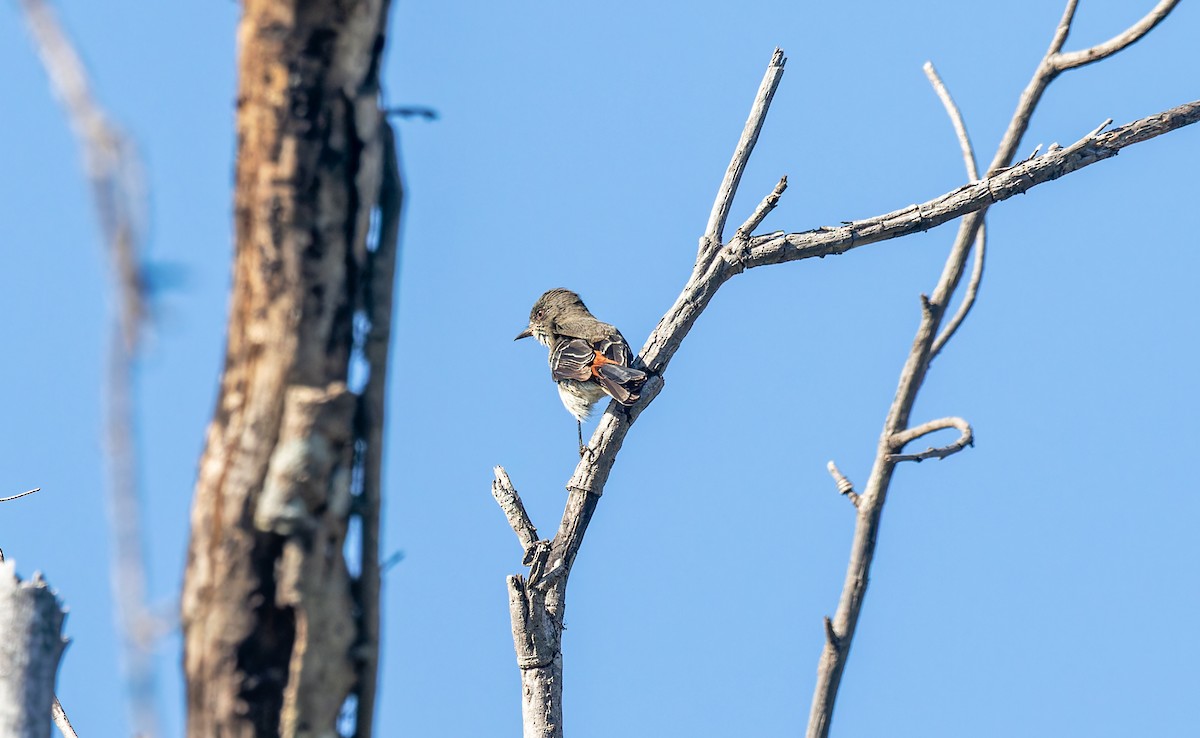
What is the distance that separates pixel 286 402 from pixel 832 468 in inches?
137

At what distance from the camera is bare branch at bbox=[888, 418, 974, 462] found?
493 cm

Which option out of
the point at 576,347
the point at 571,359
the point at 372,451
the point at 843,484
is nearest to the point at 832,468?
the point at 843,484

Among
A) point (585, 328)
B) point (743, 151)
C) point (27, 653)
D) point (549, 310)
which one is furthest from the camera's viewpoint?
point (549, 310)

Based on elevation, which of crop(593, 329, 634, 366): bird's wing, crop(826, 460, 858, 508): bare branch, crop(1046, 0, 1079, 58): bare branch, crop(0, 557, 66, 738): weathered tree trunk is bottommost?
crop(0, 557, 66, 738): weathered tree trunk

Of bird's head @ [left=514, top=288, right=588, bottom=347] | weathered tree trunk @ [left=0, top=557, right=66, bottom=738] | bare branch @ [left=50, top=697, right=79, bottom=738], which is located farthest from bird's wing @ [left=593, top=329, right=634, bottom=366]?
weathered tree trunk @ [left=0, top=557, right=66, bottom=738]

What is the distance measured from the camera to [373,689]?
2174 millimetres

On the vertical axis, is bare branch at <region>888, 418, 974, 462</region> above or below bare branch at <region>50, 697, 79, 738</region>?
above

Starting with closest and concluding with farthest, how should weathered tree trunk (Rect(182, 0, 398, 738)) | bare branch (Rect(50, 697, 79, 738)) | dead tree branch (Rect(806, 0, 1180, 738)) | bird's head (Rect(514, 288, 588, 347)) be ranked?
weathered tree trunk (Rect(182, 0, 398, 738))
bare branch (Rect(50, 697, 79, 738))
dead tree branch (Rect(806, 0, 1180, 738))
bird's head (Rect(514, 288, 588, 347))

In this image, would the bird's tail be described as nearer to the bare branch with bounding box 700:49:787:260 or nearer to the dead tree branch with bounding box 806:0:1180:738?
the bare branch with bounding box 700:49:787:260

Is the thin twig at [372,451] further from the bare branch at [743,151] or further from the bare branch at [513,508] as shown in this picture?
the bare branch at [743,151]

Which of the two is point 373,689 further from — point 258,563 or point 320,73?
point 320,73

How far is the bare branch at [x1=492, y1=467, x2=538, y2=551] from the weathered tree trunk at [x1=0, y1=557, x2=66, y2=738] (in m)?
2.87

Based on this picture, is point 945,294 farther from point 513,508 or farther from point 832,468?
point 513,508

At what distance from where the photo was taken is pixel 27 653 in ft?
8.04
